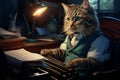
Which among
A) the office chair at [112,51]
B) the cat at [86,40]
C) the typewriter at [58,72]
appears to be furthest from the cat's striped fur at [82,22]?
the typewriter at [58,72]

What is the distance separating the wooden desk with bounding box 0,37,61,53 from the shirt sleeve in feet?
1.88

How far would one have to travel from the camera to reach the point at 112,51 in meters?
2.16

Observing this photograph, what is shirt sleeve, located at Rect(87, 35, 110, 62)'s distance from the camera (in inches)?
76.8

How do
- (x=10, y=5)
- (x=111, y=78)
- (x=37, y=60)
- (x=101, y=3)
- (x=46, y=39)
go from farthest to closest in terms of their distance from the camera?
(x=101, y=3), (x=10, y=5), (x=46, y=39), (x=111, y=78), (x=37, y=60)

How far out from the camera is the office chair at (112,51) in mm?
1903

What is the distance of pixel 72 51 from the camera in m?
2.09

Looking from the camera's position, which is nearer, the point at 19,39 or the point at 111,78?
the point at 111,78

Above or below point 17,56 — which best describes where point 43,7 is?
above

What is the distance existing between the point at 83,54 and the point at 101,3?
2179mm

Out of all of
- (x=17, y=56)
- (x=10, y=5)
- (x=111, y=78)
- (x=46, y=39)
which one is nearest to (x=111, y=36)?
(x=111, y=78)

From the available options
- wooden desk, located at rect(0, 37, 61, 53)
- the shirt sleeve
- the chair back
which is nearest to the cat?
the shirt sleeve

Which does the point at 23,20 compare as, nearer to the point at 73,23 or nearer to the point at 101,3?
the point at 73,23

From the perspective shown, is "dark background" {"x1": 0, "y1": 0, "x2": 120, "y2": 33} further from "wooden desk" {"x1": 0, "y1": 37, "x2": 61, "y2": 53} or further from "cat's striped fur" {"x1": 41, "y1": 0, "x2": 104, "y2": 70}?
"cat's striped fur" {"x1": 41, "y1": 0, "x2": 104, "y2": 70}

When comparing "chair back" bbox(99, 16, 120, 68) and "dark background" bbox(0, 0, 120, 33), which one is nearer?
"chair back" bbox(99, 16, 120, 68)
